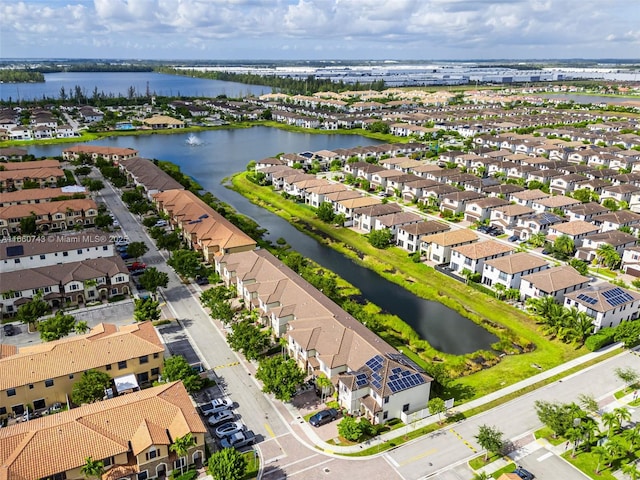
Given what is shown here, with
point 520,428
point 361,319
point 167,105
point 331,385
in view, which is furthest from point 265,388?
point 167,105

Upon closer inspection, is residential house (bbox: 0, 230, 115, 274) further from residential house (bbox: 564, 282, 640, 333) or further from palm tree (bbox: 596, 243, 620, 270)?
palm tree (bbox: 596, 243, 620, 270)

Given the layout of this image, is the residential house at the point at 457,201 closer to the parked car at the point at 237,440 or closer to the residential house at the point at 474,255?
the residential house at the point at 474,255

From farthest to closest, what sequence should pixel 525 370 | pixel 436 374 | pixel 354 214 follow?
pixel 354 214 → pixel 525 370 → pixel 436 374

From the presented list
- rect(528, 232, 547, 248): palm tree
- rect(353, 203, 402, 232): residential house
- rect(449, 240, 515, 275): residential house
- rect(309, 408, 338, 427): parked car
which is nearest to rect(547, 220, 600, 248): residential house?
rect(528, 232, 547, 248): palm tree

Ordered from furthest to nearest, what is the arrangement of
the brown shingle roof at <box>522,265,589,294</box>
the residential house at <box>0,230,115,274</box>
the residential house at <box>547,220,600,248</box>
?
the residential house at <box>547,220,600,248</box>
the residential house at <box>0,230,115,274</box>
the brown shingle roof at <box>522,265,589,294</box>

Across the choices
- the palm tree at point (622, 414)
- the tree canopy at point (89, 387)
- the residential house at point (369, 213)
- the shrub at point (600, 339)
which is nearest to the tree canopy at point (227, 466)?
the tree canopy at point (89, 387)

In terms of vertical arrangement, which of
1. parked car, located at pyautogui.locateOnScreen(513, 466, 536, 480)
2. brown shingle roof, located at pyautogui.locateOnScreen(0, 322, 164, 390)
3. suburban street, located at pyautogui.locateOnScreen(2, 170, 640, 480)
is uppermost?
brown shingle roof, located at pyautogui.locateOnScreen(0, 322, 164, 390)

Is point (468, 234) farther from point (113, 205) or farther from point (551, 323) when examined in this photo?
point (113, 205)
